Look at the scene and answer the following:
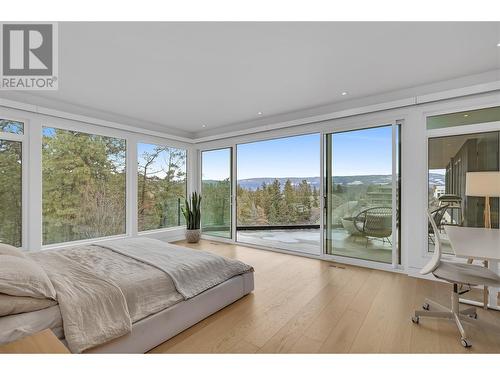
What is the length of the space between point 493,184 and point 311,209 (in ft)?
15.7

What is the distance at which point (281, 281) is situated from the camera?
10.8 ft

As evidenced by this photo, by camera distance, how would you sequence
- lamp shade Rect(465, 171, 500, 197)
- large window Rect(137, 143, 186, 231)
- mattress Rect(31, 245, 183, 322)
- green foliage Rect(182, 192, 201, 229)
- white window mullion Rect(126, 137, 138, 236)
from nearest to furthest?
mattress Rect(31, 245, 183, 322), lamp shade Rect(465, 171, 500, 197), white window mullion Rect(126, 137, 138, 236), large window Rect(137, 143, 186, 231), green foliage Rect(182, 192, 201, 229)

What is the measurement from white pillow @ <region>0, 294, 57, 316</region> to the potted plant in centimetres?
406

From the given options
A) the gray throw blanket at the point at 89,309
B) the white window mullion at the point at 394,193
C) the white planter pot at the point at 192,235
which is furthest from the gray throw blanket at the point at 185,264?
the white planter pot at the point at 192,235

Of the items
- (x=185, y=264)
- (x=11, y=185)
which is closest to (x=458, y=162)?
(x=185, y=264)

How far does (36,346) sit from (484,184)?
12.4ft

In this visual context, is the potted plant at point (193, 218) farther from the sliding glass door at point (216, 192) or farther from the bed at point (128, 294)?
the bed at point (128, 294)

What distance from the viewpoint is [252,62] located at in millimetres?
2709

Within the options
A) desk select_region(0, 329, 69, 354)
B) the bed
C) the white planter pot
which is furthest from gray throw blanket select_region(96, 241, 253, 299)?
the white planter pot

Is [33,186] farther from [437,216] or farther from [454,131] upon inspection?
[454,131]

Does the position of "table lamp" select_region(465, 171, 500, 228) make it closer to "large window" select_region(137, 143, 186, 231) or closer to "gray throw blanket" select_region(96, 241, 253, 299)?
"gray throw blanket" select_region(96, 241, 253, 299)

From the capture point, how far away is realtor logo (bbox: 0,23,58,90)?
2160 millimetres

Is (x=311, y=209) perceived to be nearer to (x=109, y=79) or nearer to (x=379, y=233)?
(x=379, y=233)

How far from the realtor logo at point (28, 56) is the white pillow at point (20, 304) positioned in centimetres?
207
